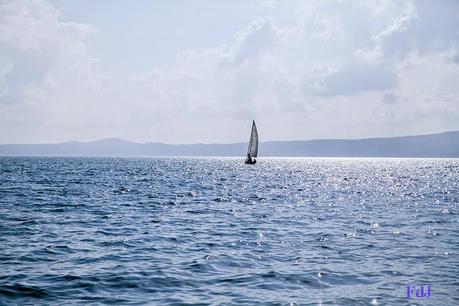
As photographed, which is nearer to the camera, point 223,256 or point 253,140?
point 223,256

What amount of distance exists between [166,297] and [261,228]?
47.5 ft

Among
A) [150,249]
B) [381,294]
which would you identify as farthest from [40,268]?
[381,294]

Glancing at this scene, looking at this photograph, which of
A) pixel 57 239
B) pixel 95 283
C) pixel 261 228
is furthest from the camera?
pixel 261 228

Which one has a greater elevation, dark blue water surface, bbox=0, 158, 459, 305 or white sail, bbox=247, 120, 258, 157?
white sail, bbox=247, 120, 258, 157

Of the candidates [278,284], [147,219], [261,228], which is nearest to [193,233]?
[261,228]

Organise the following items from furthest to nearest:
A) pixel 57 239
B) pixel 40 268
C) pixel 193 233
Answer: pixel 193 233 < pixel 57 239 < pixel 40 268

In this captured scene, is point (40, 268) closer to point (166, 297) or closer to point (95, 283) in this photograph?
point (95, 283)

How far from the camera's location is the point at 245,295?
14531 mm

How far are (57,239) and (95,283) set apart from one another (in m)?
9.08

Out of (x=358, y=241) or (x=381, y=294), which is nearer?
(x=381, y=294)

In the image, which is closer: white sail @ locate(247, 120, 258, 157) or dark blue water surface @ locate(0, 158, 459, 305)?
dark blue water surface @ locate(0, 158, 459, 305)

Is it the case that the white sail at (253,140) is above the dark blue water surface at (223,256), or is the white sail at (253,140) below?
above

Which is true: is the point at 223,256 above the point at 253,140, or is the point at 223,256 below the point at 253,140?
below

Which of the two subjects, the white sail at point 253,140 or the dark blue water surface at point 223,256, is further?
the white sail at point 253,140
